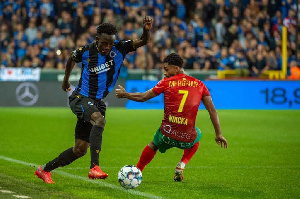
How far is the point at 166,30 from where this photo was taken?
26.8 meters

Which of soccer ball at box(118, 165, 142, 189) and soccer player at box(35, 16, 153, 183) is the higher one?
soccer player at box(35, 16, 153, 183)

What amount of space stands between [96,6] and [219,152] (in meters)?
16.4

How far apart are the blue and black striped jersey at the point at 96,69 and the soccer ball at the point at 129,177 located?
1000 millimetres

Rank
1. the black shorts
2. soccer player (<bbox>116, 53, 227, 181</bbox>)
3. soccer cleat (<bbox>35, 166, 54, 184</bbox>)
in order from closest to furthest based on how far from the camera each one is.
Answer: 1. the black shorts
2. soccer player (<bbox>116, 53, 227, 181</bbox>)
3. soccer cleat (<bbox>35, 166, 54, 184</bbox>)

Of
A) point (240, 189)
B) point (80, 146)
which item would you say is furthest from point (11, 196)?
point (240, 189)

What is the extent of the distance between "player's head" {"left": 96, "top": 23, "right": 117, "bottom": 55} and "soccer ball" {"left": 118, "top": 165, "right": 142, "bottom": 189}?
4.58 ft

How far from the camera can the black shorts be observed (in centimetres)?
782

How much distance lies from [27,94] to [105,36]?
15.9 meters

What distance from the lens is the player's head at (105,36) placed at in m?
7.87

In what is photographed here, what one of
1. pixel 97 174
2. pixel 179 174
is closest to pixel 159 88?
pixel 179 174

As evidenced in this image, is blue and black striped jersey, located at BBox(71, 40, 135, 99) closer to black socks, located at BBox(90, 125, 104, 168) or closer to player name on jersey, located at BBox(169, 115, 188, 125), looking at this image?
black socks, located at BBox(90, 125, 104, 168)

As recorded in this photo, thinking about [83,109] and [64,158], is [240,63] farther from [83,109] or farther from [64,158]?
[83,109]

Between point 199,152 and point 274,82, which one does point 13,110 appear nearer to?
point 274,82

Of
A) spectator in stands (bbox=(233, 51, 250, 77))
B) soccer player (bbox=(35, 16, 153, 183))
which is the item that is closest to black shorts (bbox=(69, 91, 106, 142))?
soccer player (bbox=(35, 16, 153, 183))
